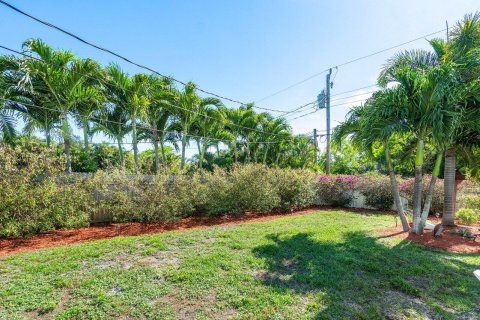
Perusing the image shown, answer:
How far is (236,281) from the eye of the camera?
12.9ft

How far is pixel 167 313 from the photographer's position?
3102 millimetres

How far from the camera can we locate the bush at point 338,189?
42.6 feet

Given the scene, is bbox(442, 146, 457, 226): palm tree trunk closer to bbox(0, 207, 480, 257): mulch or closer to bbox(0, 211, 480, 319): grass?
bbox(0, 207, 480, 257): mulch

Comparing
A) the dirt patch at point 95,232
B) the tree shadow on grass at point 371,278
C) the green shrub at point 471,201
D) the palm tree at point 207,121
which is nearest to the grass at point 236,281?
the tree shadow on grass at point 371,278

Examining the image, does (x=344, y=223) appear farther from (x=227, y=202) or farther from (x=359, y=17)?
(x=359, y=17)

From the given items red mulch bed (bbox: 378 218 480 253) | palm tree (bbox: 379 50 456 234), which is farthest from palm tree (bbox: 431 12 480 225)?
red mulch bed (bbox: 378 218 480 253)

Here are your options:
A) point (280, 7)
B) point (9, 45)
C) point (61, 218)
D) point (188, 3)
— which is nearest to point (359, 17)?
point (280, 7)

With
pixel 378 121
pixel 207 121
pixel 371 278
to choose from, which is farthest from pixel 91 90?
pixel 371 278

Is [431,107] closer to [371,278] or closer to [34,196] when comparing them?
[371,278]

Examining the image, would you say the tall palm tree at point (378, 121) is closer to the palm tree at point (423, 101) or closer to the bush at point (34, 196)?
the palm tree at point (423, 101)

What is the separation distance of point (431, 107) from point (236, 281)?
19.5 feet

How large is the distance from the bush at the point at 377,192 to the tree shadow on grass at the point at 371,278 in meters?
6.58

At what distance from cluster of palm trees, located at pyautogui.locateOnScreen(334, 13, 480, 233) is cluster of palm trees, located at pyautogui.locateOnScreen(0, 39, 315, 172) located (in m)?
6.80

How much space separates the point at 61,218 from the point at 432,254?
8922mm
